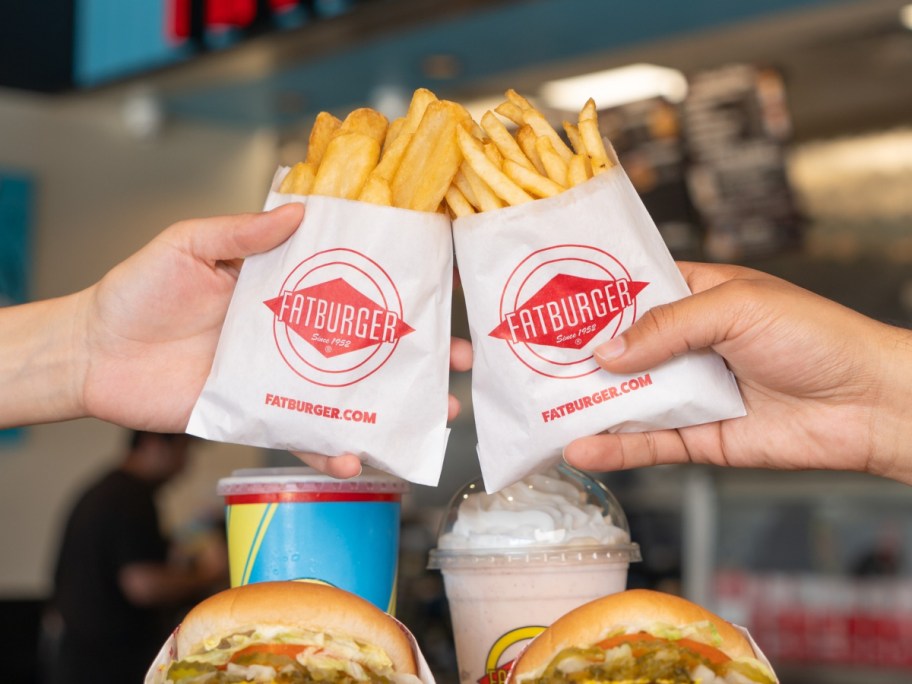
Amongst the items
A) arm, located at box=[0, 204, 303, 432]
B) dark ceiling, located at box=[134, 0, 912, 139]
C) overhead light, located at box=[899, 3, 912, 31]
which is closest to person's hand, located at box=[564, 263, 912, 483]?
arm, located at box=[0, 204, 303, 432]

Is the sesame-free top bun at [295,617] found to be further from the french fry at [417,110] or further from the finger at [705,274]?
the finger at [705,274]

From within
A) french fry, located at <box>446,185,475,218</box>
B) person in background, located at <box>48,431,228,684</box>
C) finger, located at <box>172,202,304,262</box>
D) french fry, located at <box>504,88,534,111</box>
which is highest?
french fry, located at <box>504,88,534,111</box>

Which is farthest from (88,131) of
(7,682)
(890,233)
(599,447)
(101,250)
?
(599,447)

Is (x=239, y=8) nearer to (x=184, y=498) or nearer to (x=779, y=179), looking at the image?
(x=779, y=179)

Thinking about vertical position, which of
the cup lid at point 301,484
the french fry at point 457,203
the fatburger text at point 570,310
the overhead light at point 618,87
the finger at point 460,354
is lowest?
the cup lid at point 301,484

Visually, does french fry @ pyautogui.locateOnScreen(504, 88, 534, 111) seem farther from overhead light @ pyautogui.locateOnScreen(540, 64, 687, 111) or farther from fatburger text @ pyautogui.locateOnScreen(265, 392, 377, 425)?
overhead light @ pyautogui.locateOnScreen(540, 64, 687, 111)

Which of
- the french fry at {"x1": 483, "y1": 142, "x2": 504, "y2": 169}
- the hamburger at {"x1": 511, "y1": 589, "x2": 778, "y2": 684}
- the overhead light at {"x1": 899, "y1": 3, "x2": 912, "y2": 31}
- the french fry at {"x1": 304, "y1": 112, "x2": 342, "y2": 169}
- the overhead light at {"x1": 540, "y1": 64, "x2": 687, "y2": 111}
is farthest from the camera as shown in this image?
the overhead light at {"x1": 540, "y1": 64, "x2": 687, "y2": 111}

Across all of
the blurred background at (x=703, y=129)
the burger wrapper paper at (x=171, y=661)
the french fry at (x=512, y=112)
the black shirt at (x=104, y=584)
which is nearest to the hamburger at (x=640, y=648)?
the burger wrapper paper at (x=171, y=661)
